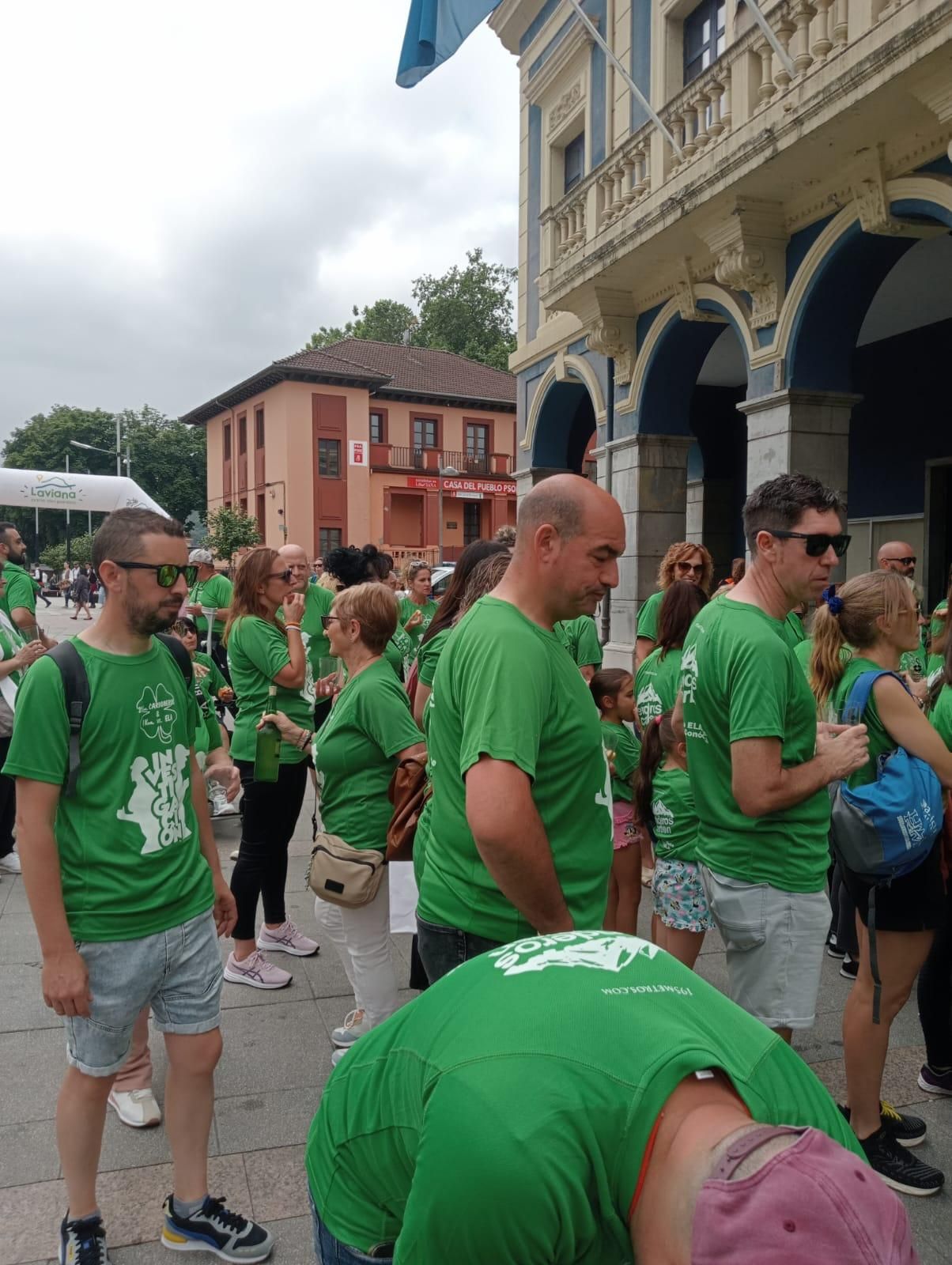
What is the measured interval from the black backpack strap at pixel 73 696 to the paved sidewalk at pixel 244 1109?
51.6 inches

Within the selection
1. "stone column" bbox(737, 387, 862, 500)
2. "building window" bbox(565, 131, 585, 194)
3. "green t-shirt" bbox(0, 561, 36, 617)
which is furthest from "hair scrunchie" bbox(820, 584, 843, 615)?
"building window" bbox(565, 131, 585, 194)

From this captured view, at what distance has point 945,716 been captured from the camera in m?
3.06

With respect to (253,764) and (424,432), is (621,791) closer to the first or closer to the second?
(253,764)

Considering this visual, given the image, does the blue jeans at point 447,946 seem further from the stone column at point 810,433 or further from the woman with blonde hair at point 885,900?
the stone column at point 810,433

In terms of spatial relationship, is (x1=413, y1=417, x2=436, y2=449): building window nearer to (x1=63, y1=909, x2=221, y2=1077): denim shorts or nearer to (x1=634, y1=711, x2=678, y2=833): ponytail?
(x1=634, y1=711, x2=678, y2=833): ponytail

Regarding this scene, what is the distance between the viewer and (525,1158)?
858mm

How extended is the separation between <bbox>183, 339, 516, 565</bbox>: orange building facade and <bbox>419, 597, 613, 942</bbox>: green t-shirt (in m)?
38.4

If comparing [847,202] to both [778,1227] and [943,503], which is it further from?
[778,1227]

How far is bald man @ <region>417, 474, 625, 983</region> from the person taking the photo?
6.04 feet

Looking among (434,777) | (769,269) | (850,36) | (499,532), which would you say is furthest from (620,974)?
(769,269)

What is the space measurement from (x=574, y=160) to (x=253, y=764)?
12141 mm

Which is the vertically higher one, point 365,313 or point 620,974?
point 365,313

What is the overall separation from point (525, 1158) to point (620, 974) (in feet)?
0.80

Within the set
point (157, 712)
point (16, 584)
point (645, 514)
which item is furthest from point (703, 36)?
point (157, 712)
